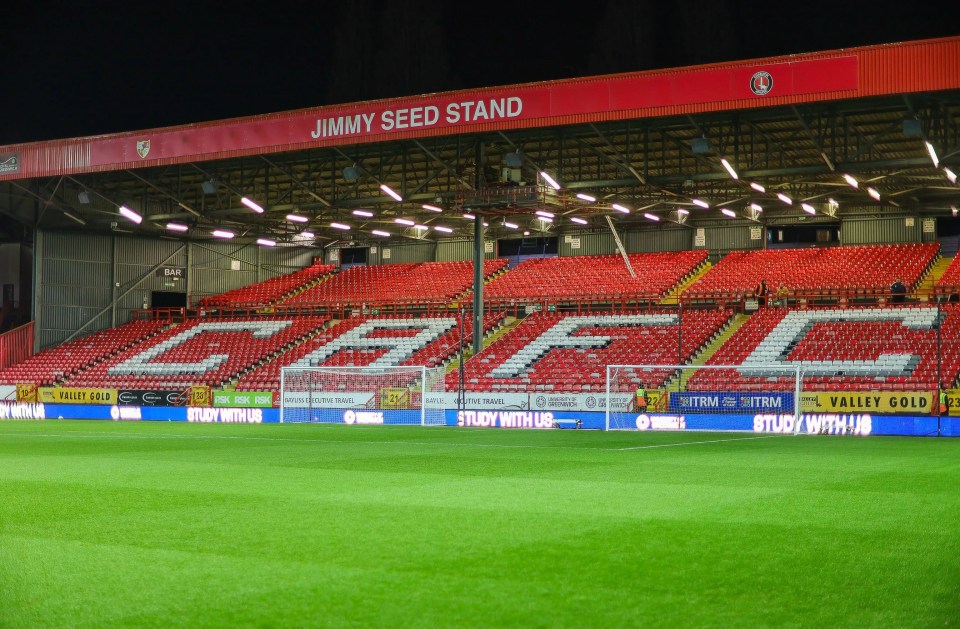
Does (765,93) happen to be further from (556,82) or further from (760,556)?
(760,556)

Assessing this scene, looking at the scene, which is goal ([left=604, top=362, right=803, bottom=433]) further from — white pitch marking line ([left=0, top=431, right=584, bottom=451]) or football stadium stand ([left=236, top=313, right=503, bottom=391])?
football stadium stand ([left=236, top=313, right=503, bottom=391])

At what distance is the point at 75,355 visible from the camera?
155ft

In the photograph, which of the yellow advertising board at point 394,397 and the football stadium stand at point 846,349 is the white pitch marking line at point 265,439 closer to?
the yellow advertising board at point 394,397

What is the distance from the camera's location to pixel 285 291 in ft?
180

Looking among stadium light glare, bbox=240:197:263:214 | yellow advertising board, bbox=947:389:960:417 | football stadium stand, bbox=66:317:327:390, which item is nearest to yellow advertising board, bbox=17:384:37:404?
football stadium stand, bbox=66:317:327:390

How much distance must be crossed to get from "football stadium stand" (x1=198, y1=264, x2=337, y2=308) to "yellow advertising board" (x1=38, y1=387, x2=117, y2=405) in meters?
11.5

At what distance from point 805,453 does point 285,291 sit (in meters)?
39.8

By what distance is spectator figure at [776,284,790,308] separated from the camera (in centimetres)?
4169

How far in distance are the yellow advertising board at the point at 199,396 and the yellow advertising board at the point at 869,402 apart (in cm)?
2202

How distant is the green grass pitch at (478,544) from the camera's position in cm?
559

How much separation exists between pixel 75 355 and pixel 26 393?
401 centimetres

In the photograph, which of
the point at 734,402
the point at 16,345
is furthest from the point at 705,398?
the point at 16,345

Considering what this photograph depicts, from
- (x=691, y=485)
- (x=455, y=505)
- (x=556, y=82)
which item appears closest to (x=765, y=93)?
(x=556, y=82)

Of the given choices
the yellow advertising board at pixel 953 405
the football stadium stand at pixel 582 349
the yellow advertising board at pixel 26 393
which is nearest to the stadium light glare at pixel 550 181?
the football stadium stand at pixel 582 349
